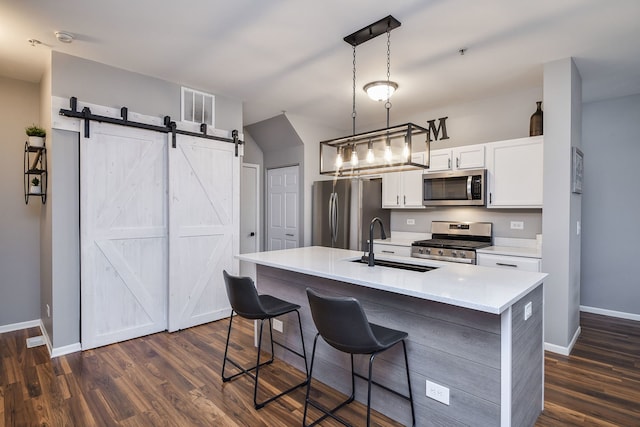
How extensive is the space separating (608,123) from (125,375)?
5.84 metres

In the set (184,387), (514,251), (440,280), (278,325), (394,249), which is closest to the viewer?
(440,280)

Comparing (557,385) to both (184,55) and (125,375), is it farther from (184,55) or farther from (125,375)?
(184,55)

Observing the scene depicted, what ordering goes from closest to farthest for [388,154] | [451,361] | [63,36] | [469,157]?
[451,361] → [388,154] → [63,36] → [469,157]

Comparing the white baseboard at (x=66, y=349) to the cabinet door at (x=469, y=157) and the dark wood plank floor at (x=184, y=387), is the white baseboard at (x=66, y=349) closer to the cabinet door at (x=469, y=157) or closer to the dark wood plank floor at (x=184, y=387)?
the dark wood plank floor at (x=184, y=387)

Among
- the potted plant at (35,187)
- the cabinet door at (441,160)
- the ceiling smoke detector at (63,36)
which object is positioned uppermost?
the ceiling smoke detector at (63,36)

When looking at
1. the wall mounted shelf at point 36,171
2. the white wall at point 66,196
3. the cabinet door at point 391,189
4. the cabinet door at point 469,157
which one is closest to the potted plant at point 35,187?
the wall mounted shelf at point 36,171

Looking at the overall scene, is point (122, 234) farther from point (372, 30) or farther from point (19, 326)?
point (372, 30)

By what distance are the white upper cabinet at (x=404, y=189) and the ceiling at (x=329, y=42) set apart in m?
1.06

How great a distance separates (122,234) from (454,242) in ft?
12.3

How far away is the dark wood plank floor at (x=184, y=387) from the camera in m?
2.19

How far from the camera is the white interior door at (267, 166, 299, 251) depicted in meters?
5.45

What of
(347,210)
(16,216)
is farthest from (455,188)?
(16,216)

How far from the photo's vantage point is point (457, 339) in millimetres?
1898

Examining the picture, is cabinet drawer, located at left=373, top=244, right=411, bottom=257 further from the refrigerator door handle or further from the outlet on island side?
the outlet on island side
